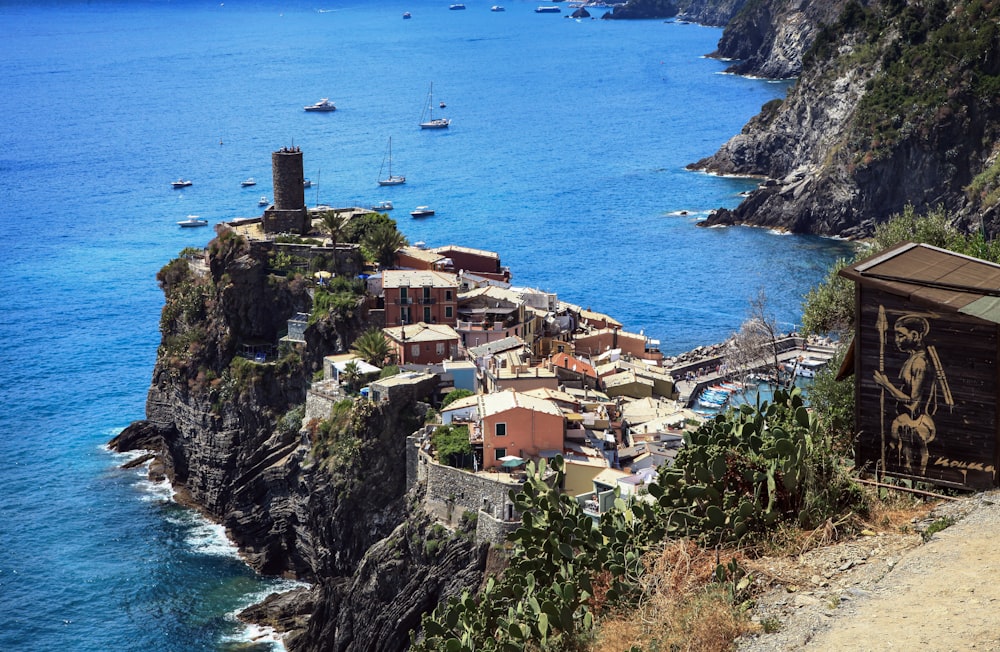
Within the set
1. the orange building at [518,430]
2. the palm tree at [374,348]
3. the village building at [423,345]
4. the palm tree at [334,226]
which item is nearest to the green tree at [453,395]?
the orange building at [518,430]

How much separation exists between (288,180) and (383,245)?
5.72 metres

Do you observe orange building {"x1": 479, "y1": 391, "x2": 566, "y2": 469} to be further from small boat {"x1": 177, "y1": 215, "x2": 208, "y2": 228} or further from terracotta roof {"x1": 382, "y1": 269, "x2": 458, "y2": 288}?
small boat {"x1": 177, "y1": 215, "x2": 208, "y2": 228}

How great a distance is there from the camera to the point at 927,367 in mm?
15578

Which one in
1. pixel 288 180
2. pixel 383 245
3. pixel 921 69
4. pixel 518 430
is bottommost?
pixel 518 430

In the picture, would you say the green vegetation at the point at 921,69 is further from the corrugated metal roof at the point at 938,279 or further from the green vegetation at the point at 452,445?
the corrugated metal roof at the point at 938,279

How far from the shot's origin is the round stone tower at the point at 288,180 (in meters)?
56.3

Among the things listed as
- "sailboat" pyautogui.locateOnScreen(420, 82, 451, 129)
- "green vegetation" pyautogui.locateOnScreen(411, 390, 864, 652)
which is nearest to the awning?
"green vegetation" pyautogui.locateOnScreen(411, 390, 864, 652)

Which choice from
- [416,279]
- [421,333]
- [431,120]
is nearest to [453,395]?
[421,333]

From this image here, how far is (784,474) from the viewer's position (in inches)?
583

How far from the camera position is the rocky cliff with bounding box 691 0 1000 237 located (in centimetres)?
9588

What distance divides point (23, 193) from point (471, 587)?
99985 millimetres

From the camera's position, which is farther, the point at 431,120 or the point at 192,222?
the point at 431,120

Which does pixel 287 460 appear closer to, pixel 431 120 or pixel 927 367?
pixel 927 367

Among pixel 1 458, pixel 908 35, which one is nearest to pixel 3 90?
pixel 908 35
